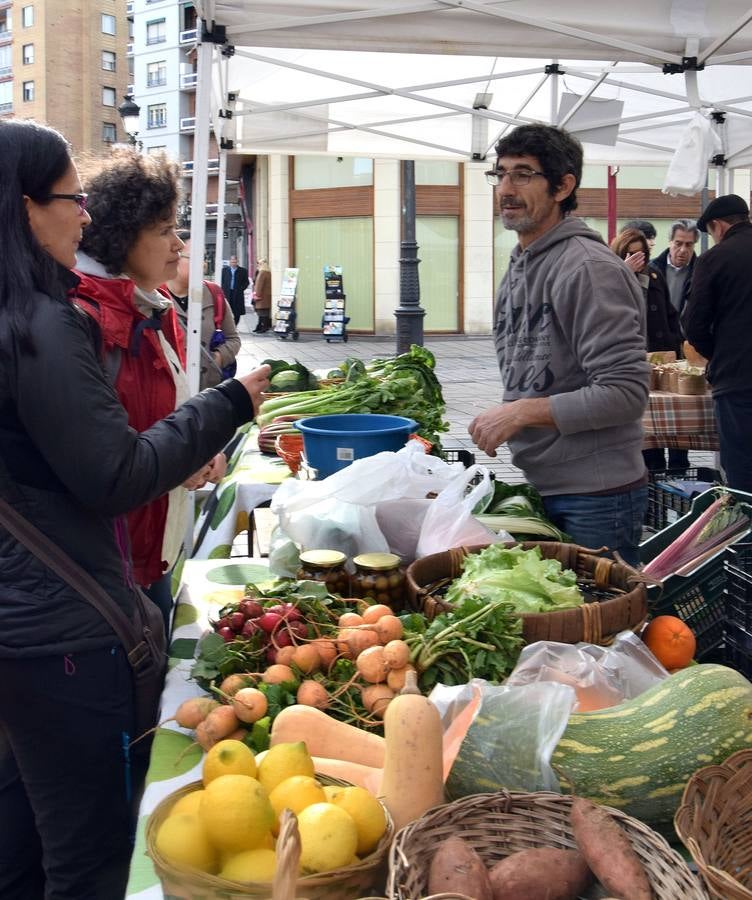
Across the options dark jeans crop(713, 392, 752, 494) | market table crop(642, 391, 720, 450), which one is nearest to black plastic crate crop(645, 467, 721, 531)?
dark jeans crop(713, 392, 752, 494)

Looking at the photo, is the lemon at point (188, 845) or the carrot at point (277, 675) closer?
the lemon at point (188, 845)

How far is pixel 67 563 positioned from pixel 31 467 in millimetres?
200

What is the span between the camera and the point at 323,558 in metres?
2.41

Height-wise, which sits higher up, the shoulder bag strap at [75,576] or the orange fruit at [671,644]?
the shoulder bag strap at [75,576]

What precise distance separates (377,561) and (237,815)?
1.17 m

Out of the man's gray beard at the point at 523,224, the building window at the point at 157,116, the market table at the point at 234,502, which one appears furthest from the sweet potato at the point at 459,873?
the building window at the point at 157,116

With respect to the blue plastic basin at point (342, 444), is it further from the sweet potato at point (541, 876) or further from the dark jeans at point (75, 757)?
the sweet potato at point (541, 876)

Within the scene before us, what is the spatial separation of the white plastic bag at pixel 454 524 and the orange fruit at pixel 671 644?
49cm

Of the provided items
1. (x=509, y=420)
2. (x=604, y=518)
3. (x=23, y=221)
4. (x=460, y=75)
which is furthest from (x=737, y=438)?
(x=23, y=221)

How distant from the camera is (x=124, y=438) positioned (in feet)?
5.72

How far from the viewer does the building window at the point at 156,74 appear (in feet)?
245

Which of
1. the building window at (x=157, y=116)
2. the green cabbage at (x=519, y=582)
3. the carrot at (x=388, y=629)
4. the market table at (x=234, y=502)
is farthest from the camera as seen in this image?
the building window at (x=157, y=116)

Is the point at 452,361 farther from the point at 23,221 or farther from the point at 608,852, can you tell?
the point at 608,852

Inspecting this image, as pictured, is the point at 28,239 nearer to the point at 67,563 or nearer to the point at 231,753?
the point at 67,563
